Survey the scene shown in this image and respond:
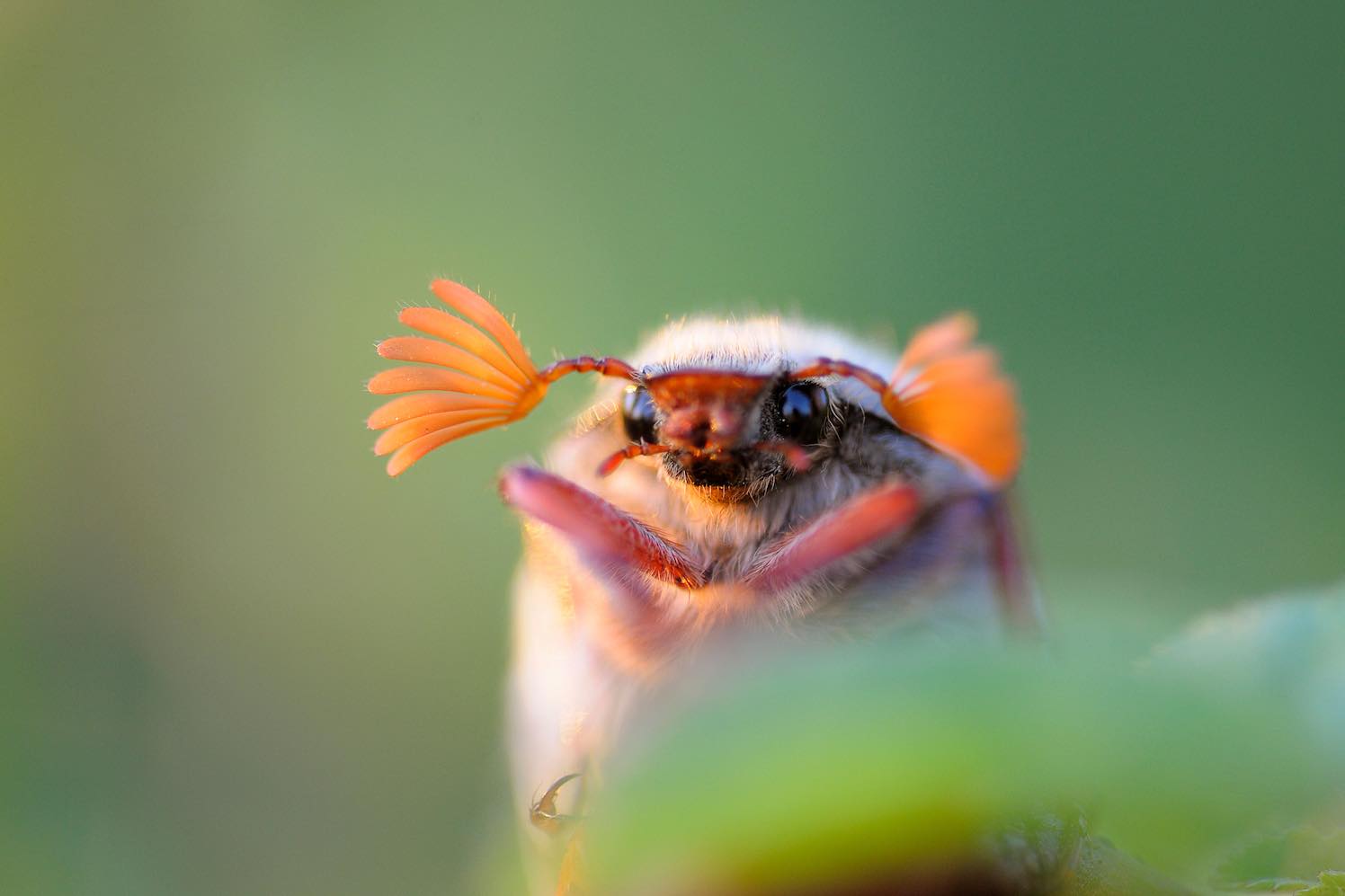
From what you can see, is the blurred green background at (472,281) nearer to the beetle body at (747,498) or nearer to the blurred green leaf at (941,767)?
the beetle body at (747,498)

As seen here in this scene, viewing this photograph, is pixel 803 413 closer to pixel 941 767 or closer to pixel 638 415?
pixel 638 415

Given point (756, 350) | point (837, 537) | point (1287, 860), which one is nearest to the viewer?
point (1287, 860)

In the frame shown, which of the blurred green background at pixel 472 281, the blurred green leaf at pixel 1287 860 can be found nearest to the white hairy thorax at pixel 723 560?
the blurred green leaf at pixel 1287 860


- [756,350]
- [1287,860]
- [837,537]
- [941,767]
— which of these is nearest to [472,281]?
[756,350]

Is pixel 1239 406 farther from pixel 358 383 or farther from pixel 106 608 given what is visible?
pixel 106 608

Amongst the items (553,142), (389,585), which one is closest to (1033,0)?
(553,142)

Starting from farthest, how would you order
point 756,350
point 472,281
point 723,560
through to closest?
point 472,281 < point 756,350 < point 723,560

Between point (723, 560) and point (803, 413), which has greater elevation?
point (803, 413)
